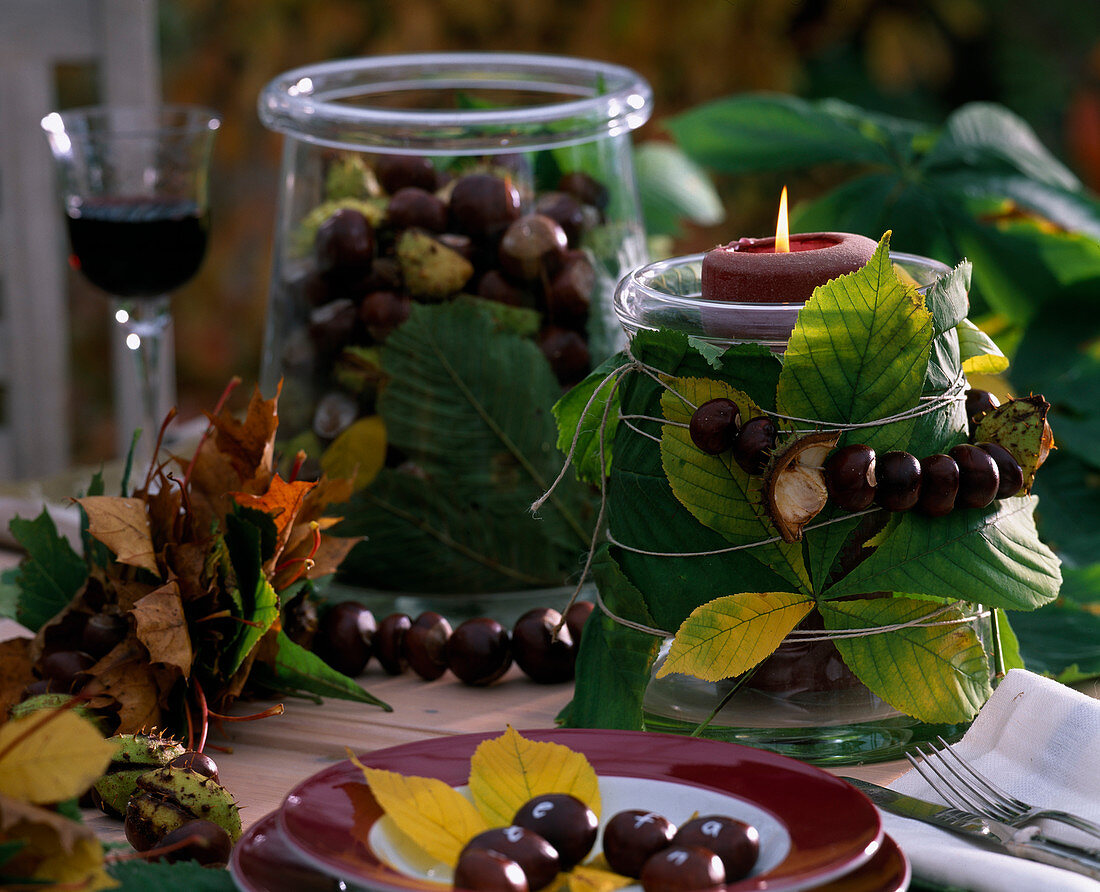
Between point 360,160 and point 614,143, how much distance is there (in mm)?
124

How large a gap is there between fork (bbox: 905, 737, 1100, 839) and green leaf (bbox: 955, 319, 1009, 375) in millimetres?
141

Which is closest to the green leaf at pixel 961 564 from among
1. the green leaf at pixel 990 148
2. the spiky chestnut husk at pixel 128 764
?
the spiky chestnut husk at pixel 128 764

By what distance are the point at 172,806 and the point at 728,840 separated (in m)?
0.17

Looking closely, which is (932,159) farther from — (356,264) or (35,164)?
(35,164)

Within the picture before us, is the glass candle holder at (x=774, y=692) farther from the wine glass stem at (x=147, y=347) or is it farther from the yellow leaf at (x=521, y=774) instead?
the wine glass stem at (x=147, y=347)

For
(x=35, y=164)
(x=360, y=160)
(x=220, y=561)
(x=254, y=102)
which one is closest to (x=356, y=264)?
(x=360, y=160)

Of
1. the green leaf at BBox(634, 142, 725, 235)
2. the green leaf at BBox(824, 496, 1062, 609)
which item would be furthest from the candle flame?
the green leaf at BBox(634, 142, 725, 235)

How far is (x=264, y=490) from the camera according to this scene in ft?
1.53

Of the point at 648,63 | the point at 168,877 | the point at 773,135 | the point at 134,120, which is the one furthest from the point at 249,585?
the point at 648,63

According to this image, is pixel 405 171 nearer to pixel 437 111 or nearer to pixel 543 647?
pixel 437 111

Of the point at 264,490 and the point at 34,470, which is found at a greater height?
the point at 264,490

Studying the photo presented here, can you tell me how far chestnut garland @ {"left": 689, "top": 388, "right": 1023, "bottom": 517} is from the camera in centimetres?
38

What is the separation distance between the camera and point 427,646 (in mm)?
510

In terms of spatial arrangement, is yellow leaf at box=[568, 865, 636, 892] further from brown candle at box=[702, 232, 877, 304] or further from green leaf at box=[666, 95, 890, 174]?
green leaf at box=[666, 95, 890, 174]
